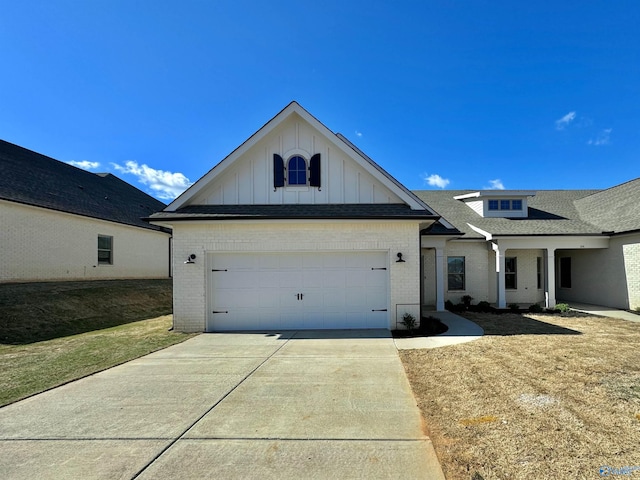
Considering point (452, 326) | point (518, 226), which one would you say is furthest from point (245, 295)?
point (518, 226)

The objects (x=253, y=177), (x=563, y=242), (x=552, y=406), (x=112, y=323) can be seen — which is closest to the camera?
(x=552, y=406)

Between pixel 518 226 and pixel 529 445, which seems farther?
pixel 518 226

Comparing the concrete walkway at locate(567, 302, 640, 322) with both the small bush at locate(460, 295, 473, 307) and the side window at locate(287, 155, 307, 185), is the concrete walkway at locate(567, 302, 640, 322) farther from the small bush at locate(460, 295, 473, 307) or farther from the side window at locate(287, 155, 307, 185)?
the side window at locate(287, 155, 307, 185)

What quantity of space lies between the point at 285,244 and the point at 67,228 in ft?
42.8

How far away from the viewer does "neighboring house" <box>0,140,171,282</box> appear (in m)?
14.2

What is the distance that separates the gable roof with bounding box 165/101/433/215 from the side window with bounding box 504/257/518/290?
7927mm

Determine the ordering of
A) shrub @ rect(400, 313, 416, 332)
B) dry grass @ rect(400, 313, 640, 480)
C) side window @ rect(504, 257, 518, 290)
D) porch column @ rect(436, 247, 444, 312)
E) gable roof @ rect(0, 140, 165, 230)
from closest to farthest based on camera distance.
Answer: dry grass @ rect(400, 313, 640, 480) < shrub @ rect(400, 313, 416, 332) < porch column @ rect(436, 247, 444, 312) < gable roof @ rect(0, 140, 165, 230) < side window @ rect(504, 257, 518, 290)

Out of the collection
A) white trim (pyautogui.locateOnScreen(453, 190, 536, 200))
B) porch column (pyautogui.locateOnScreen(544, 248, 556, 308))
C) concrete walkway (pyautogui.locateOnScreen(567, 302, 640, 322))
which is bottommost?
concrete walkway (pyautogui.locateOnScreen(567, 302, 640, 322))

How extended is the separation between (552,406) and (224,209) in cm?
901

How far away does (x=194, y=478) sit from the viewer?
312 cm

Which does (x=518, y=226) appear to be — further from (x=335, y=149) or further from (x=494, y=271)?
(x=335, y=149)

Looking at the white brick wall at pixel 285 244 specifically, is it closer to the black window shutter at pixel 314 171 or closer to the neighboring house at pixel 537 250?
the black window shutter at pixel 314 171

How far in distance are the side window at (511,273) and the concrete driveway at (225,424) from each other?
1127 cm

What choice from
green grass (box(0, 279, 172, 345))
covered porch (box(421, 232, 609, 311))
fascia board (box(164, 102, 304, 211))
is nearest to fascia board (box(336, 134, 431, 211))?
fascia board (box(164, 102, 304, 211))
